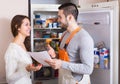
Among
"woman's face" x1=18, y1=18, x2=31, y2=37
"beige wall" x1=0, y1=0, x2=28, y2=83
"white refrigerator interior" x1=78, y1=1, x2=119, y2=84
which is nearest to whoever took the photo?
"woman's face" x1=18, y1=18, x2=31, y2=37

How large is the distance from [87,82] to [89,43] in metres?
0.36

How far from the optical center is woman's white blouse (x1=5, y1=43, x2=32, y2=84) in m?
1.79

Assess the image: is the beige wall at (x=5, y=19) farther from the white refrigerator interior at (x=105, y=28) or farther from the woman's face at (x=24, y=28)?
the white refrigerator interior at (x=105, y=28)

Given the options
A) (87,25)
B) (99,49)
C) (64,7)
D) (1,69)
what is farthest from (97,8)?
(1,69)

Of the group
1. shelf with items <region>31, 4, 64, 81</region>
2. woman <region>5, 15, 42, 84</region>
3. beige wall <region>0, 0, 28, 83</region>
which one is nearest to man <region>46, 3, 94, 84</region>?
woman <region>5, 15, 42, 84</region>

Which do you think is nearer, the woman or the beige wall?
the woman

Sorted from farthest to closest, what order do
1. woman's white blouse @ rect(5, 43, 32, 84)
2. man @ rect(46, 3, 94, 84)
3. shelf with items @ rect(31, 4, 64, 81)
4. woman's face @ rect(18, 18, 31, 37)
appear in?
1. shelf with items @ rect(31, 4, 64, 81)
2. woman's face @ rect(18, 18, 31, 37)
3. woman's white blouse @ rect(5, 43, 32, 84)
4. man @ rect(46, 3, 94, 84)

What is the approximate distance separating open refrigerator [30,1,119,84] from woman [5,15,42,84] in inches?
21.9

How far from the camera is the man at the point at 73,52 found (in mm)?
1641

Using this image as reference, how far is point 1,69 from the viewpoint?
226cm

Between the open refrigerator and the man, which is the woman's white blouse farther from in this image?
the open refrigerator

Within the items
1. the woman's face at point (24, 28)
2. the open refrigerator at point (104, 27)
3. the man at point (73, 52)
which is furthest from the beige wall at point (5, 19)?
the man at point (73, 52)

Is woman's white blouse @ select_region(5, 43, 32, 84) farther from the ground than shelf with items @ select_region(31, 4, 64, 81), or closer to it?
closer to it

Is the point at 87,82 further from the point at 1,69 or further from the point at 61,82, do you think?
the point at 1,69
